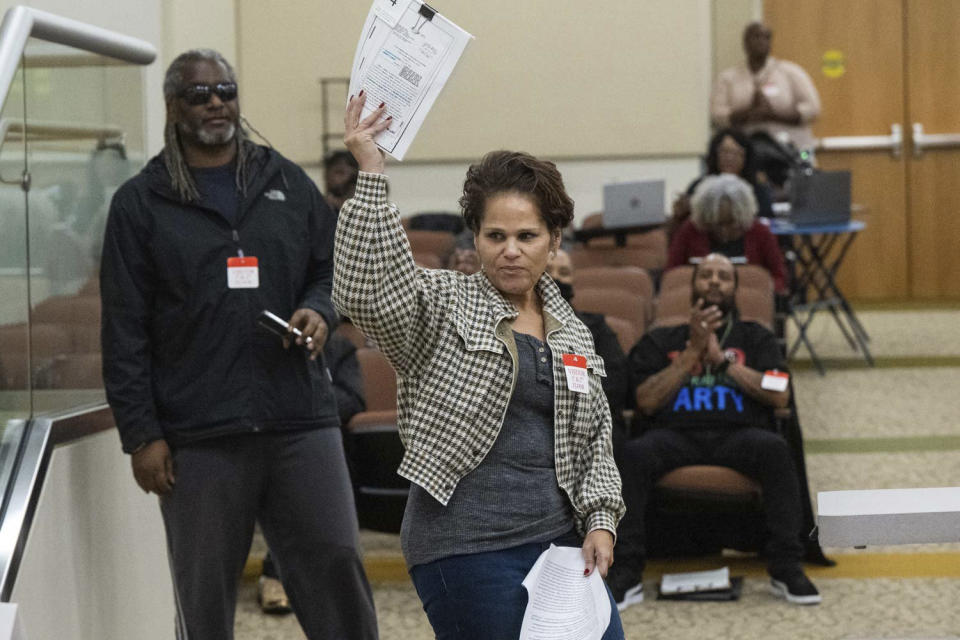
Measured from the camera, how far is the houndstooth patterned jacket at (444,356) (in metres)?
1.90

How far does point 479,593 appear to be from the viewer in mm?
1922

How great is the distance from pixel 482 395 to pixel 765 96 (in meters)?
8.36

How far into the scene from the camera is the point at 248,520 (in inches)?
112

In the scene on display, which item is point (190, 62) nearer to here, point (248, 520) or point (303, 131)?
point (248, 520)

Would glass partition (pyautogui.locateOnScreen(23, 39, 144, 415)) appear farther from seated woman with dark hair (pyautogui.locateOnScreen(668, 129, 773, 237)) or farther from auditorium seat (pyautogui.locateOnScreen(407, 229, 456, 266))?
seated woman with dark hair (pyautogui.locateOnScreen(668, 129, 773, 237))

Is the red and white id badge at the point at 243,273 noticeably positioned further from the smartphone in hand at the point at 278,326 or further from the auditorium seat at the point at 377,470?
the auditorium seat at the point at 377,470

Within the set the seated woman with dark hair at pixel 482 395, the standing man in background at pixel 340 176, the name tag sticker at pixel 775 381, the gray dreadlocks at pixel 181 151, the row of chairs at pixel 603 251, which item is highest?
the standing man in background at pixel 340 176

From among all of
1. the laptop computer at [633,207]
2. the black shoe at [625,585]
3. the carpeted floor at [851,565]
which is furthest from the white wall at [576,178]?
the black shoe at [625,585]

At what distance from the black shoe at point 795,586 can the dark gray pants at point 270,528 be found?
1824mm

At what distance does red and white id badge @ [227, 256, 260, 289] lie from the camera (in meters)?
2.79

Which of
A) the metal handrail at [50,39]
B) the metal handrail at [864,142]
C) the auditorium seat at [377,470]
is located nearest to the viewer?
the metal handrail at [50,39]

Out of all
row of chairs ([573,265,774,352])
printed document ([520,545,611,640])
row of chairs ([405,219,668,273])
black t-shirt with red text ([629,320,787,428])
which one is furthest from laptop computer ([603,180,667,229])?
printed document ([520,545,611,640])

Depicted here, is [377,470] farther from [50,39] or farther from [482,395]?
[482,395]

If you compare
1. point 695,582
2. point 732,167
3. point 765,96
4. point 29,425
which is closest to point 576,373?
point 29,425
